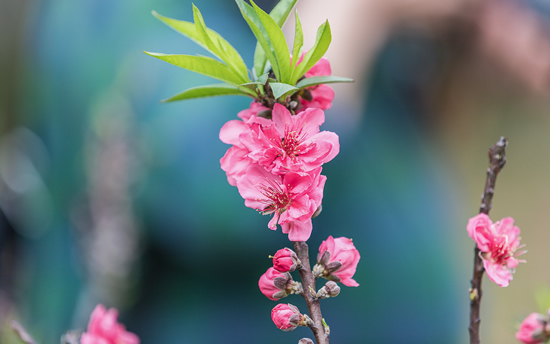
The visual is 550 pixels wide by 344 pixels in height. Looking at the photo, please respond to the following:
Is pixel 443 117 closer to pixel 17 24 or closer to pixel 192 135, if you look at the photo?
pixel 192 135

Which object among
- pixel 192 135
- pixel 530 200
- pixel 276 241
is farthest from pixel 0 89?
pixel 530 200

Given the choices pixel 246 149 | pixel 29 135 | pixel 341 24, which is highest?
pixel 341 24

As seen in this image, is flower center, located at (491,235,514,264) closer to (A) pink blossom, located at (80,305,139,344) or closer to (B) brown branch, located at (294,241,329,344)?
(B) brown branch, located at (294,241,329,344)

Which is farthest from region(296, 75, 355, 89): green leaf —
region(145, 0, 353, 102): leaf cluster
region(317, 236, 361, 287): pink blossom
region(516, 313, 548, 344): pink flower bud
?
region(516, 313, 548, 344): pink flower bud

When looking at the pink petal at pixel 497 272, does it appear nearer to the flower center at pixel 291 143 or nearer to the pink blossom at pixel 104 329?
the flower center at pixel 291 143

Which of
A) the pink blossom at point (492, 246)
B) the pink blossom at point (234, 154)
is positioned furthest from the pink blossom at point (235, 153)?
the pink blossom at point (492, 246)

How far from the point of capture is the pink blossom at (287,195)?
0.82 ft

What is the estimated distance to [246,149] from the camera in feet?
0.94

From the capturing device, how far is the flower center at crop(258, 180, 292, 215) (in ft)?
0.86

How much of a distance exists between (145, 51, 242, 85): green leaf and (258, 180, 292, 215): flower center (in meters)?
0.08

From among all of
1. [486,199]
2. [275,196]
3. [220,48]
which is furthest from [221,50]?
[486,199]

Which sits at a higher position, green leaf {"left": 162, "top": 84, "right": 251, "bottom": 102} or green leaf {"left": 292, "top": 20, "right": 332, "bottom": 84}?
green leaf {"left": 292, "top": 20, "right": 332, "bottom": 84}

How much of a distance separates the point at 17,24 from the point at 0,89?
9.2 inches

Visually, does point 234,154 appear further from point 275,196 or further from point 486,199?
point 486,199
